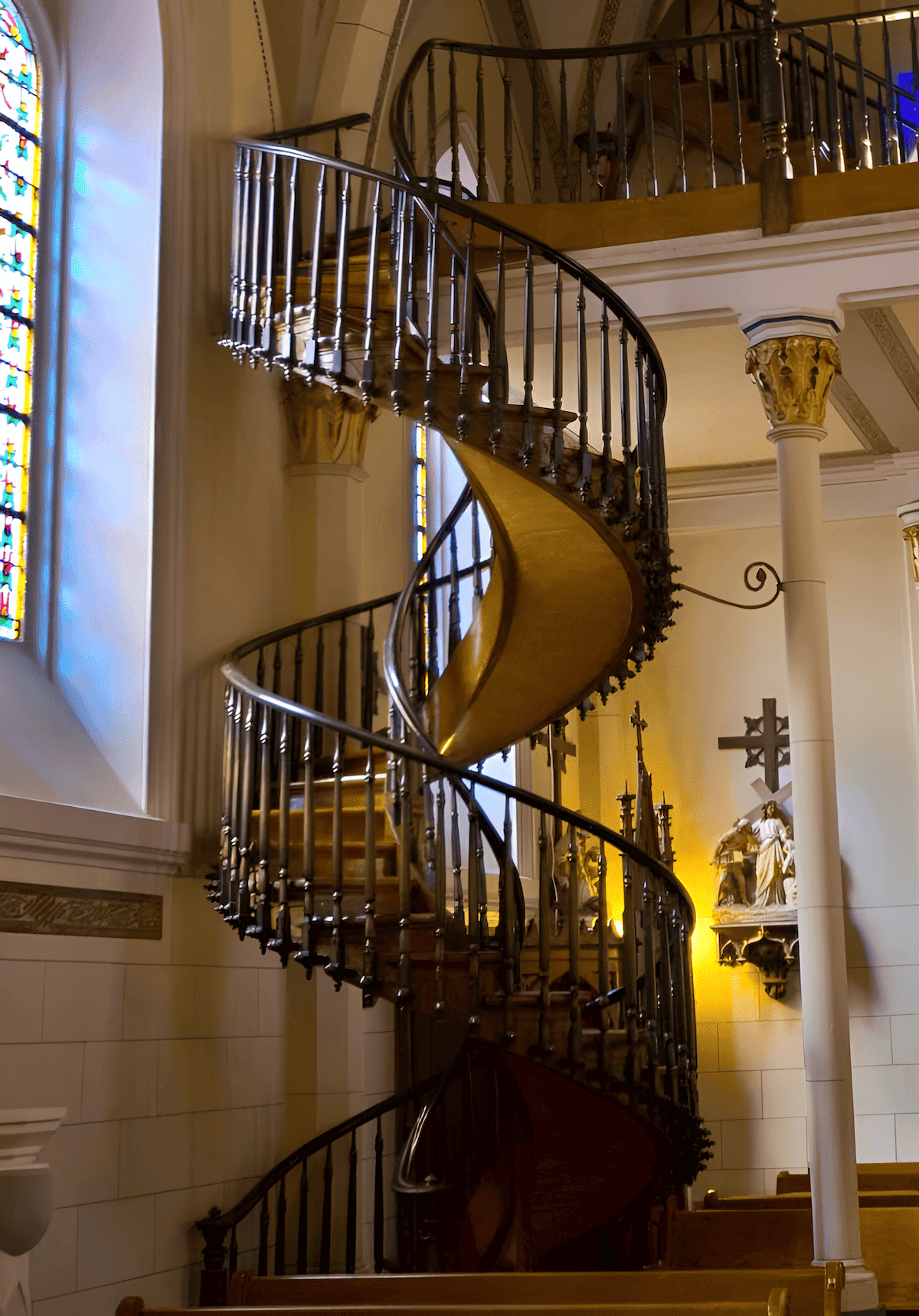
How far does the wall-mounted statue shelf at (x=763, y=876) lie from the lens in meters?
9.39

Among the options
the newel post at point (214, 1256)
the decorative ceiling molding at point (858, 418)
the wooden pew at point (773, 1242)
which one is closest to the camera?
the newel post at point (214, 1256)

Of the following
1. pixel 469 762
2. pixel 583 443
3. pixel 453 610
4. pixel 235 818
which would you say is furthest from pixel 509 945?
pixel 453 610

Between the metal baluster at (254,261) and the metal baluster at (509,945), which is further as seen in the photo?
the metal baluster at (254,261)

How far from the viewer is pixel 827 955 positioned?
587cm

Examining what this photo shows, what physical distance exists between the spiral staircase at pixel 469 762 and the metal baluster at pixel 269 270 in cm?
1

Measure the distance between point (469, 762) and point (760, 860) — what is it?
150 inches

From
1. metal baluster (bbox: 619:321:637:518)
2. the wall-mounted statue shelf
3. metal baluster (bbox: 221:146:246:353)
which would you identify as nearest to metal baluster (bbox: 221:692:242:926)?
metal baluster (bbox: 221:146:246:353)

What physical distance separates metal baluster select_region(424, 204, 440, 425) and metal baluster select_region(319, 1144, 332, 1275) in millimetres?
3015

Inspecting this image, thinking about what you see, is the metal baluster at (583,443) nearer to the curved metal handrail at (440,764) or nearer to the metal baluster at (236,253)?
the curved metal handrail at (440,764)

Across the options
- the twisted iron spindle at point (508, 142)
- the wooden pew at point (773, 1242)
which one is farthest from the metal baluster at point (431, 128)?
the wooden pew at point (773, 1242)

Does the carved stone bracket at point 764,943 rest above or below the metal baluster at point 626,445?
below

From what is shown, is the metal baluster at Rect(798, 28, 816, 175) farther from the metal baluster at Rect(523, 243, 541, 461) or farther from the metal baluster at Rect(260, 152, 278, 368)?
the metal baluster at Rect(260, 152, 278, 368)

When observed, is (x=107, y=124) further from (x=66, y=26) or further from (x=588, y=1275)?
(x=588, y=1275)

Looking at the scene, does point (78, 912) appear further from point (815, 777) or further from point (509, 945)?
point (815, 777)
